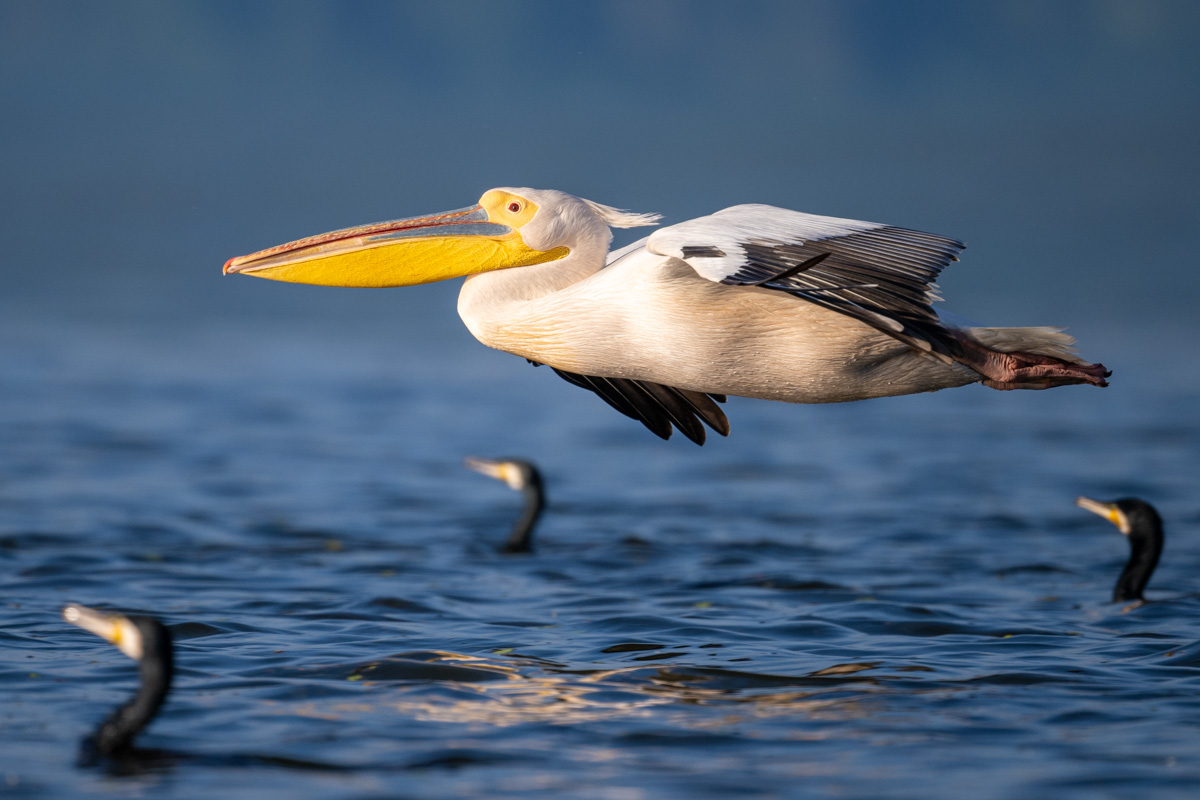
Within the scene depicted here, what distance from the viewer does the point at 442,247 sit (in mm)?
4832

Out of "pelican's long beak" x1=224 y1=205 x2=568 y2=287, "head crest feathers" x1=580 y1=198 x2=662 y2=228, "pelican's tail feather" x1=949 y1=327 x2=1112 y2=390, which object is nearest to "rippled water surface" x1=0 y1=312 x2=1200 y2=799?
"pelican's tail feather" x1=949 y1=327 x2=1112 y2=390

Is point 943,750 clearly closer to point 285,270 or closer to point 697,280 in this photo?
point 697,280

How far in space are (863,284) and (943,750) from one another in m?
1.46

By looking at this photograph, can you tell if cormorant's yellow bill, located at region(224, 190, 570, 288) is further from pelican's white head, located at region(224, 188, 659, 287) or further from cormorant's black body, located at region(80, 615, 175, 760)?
cormorant's black body, located at region(80, 615, 175, 760)

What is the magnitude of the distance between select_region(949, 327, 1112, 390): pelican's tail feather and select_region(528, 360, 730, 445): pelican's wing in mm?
1112

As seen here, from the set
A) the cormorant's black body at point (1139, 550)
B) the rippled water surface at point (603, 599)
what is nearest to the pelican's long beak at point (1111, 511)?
the cormorant's black body at point (1139, 550)

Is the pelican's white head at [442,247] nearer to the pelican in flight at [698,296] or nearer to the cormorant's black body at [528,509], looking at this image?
the pelican in flight at [698,296]

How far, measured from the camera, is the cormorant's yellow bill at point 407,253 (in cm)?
480

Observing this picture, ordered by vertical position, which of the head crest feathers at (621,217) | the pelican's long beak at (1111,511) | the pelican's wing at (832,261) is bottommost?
the pelican's long beak at (1111,511)

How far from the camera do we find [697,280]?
4.51m

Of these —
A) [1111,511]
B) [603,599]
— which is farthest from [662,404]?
[1111,511]

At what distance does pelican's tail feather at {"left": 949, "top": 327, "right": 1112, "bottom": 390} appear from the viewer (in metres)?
4.63

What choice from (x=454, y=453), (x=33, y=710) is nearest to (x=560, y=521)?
(x=454, y=453)

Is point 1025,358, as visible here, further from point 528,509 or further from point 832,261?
point 528,509
